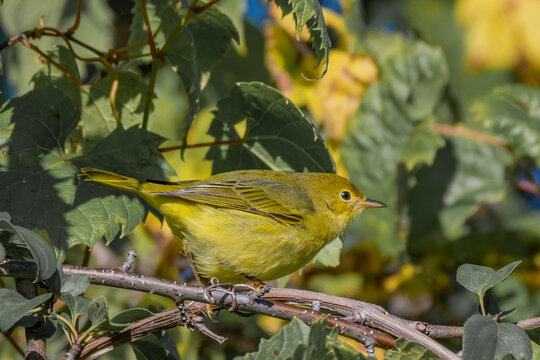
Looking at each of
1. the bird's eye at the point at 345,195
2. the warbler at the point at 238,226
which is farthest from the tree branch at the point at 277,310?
the bird's eye at the point at 345,195

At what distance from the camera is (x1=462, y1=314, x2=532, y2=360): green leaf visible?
1653mm

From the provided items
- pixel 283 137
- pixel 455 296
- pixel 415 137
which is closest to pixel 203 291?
pixel 283 137

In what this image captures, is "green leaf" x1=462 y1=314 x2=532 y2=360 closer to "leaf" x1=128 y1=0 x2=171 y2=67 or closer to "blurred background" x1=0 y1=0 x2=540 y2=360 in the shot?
"leaf" x1=128 y1=0 x2=171 y2=67

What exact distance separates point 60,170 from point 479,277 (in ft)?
4.38

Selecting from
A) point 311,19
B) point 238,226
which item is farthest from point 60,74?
point 311,19

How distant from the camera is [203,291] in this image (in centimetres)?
194

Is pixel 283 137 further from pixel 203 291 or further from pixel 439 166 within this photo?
pixel 439 166

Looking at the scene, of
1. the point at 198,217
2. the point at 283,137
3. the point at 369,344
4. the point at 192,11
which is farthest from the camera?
the point at 198,217

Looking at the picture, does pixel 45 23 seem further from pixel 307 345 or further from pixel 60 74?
pixel 307 345

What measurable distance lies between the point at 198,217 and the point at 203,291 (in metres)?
0.97

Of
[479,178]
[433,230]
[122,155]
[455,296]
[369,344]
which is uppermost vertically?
[122,155]

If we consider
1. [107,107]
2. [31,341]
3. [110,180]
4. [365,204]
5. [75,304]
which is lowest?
[365,204]

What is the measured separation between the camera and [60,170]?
7.60 ft

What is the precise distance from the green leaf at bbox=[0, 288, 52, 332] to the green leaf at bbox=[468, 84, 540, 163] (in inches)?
105
